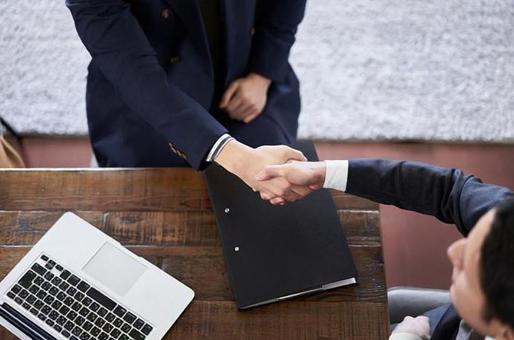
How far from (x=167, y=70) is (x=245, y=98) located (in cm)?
17

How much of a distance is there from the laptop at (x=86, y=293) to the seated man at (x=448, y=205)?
0.75ft

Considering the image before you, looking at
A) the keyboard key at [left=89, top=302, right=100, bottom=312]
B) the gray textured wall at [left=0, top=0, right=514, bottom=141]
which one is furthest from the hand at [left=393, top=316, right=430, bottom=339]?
the gray textured wall at [left=0, top=0, right=514, bottom=141]

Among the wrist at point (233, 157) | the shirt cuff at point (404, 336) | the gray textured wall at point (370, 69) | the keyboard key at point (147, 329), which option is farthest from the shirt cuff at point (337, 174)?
the gray textured wall at point (370, 69)

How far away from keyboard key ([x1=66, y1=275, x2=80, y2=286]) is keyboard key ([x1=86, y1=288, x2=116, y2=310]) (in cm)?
2

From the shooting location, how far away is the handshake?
970 mm

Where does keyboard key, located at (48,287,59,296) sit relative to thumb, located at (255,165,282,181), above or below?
below

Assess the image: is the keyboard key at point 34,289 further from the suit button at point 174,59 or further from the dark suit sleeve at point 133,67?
the suit button at point 174,59

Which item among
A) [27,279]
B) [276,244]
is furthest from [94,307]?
[276,244]

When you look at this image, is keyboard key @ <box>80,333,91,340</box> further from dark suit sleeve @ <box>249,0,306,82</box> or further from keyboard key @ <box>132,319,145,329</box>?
dark suit sleeve @ <box>249,0,306,82</box>

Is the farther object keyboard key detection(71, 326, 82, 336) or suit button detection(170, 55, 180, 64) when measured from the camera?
suit button detection(170, 55, 180, 64)

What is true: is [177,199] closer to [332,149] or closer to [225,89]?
[225,89]

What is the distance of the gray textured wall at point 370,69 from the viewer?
1762 mm

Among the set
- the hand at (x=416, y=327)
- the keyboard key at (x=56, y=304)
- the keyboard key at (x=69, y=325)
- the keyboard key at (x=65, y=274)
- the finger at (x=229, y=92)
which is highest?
the finger at (x=229, y=92)

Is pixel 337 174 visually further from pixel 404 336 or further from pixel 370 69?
pixel 370 69
